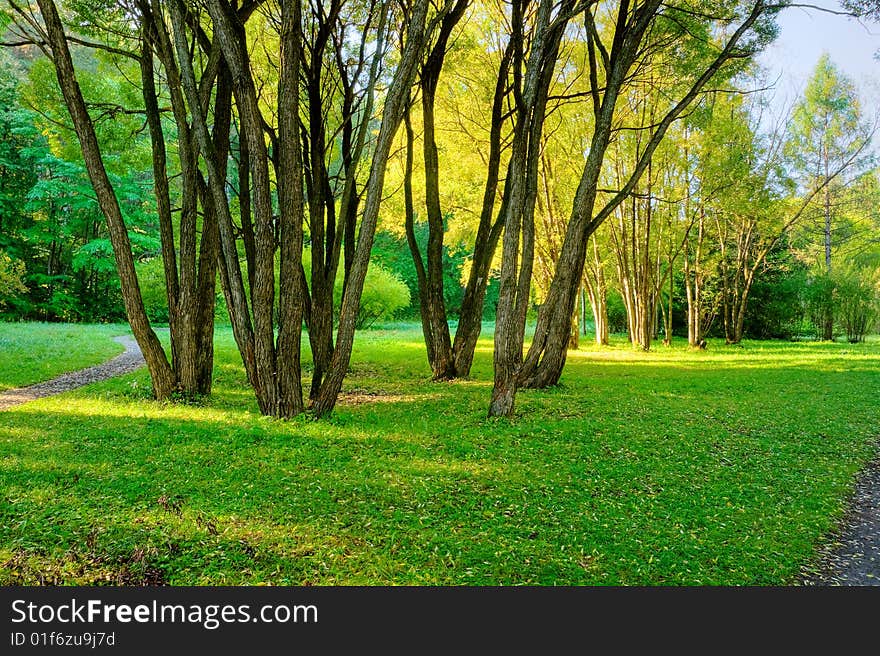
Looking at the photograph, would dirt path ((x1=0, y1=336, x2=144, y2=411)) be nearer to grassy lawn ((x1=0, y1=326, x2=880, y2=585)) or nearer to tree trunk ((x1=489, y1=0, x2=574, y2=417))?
grassy lawn ((x1=0, y1=326, x2=880, y2=585))

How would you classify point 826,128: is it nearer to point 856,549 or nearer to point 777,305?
point 777,305

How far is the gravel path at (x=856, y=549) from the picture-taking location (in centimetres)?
394

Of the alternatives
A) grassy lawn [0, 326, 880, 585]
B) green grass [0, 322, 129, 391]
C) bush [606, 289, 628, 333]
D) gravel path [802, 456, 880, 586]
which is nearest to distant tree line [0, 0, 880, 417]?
grassy lawn [0, 326, 880, 585]

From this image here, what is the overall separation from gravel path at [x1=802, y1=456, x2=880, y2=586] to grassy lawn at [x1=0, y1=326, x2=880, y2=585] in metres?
0.14

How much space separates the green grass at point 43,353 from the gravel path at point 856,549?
11965 mm

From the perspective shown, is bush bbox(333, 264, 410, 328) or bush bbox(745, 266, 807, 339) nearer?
bush bbox(333, 264, 410, 328)

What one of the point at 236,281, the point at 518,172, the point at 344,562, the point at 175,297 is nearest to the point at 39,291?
the point at 175,297

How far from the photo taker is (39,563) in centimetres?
354

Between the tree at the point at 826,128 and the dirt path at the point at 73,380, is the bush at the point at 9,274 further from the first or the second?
the tree at the point at 826,128

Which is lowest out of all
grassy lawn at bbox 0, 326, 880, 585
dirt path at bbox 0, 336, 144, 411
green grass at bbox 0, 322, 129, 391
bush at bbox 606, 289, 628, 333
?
grassy lawn at bbox 0, 326, 880, 585

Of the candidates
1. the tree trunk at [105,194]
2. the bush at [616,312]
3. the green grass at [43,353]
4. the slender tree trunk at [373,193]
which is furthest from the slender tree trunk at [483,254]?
the bush at [616,312]

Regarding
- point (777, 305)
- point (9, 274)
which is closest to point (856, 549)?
point (9, 274)

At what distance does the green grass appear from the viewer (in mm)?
11297

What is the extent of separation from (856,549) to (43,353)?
16.7m
